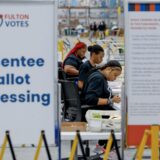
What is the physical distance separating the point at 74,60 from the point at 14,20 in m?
4.76

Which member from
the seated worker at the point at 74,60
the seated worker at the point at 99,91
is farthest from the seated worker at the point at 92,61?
the seated worker at the point at 74,60

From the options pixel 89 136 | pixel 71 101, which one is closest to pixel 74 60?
pixel 71 101

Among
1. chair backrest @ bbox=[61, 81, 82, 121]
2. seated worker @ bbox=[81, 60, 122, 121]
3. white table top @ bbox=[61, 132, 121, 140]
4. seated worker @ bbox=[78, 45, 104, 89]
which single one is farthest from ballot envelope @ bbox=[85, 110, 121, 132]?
seated worker @ bbox=[78, 45, 104, 89]

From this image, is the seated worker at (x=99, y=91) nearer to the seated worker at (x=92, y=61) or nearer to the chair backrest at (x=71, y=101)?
the chair backrest at (x=71, y=101)

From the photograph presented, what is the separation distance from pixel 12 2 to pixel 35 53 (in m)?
0.42

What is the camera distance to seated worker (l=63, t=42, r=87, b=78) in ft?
29.7

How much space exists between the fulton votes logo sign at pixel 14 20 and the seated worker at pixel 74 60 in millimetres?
4668

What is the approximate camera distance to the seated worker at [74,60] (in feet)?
29.7

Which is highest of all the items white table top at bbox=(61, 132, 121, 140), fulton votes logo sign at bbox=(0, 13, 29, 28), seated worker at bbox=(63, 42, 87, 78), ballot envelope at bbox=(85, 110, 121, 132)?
fulton votes logo sign at bbox=(0, 13, 29, 28)

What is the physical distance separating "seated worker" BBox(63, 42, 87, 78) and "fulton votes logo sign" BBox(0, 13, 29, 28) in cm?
467

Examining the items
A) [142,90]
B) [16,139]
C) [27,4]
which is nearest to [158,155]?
[142,90]

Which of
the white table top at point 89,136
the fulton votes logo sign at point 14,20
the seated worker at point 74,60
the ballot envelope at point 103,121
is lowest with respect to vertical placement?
the white table top at point 89,136

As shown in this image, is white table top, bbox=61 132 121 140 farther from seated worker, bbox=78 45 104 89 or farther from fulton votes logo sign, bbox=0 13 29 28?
seated worker, bbox=78 45 104 89

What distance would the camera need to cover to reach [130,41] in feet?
14.4
